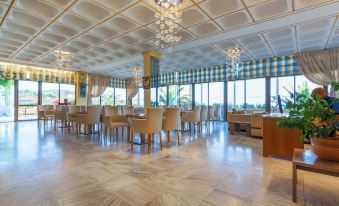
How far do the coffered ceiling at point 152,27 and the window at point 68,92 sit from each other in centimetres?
389

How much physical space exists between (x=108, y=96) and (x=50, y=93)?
12.5 ft

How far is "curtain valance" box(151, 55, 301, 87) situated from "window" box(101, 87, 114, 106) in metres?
4.44

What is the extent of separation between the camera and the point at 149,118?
3584 mm

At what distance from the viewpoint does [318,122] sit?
173cm

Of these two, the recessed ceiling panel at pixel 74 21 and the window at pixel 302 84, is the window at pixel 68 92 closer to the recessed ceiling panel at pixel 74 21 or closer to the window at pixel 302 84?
the recessed ceiling panel at pixel 74 21

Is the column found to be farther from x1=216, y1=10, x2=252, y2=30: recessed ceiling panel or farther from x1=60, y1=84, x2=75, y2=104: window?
x1=60, y1=84, x2=75, y2=104: window

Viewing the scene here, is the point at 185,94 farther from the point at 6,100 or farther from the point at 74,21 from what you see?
the point at 6,100

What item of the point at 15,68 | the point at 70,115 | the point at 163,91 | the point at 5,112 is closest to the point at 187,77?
the point at 163,91

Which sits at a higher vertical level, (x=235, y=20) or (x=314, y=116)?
(x=235, y=20)

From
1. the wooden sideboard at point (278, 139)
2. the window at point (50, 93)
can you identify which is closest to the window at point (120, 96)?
the window at point (50, 93)

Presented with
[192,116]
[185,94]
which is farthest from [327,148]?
[185,94]

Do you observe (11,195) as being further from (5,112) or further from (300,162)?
(5,112)

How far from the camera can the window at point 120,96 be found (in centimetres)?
1359

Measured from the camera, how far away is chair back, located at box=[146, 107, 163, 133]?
11.7 ft
